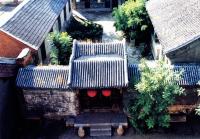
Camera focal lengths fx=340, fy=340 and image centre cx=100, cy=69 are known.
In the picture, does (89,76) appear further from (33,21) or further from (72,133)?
(33,21)

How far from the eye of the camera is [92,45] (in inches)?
981

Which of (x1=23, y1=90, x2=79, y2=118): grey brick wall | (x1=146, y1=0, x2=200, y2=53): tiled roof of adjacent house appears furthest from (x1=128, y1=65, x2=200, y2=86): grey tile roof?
(x1=23, y1=90, x2=79, y2=118): grey brick wall

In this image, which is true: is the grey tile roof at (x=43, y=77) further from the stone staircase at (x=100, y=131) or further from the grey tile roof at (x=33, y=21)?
the stone staircase at (x=100, y=131)

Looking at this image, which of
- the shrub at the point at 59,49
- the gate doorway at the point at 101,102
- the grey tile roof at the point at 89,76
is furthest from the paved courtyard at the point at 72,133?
the shrub at the point at 59,49

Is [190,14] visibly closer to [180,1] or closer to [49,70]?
[180,1]

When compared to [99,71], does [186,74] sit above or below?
below

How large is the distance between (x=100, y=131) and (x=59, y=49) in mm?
8157

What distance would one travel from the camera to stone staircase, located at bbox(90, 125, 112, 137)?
22.9 meters

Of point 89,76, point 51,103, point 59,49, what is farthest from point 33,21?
point 89,76

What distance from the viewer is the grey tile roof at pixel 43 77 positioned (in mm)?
22728

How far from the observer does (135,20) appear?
1257 inches

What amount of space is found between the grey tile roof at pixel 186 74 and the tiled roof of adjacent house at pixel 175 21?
57.4 inches

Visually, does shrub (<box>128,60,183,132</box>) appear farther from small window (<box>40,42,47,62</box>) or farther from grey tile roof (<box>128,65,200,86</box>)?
small window (<box>40,42,47,62</box>)

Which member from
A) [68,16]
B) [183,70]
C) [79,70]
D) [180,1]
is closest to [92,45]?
[79,70]
